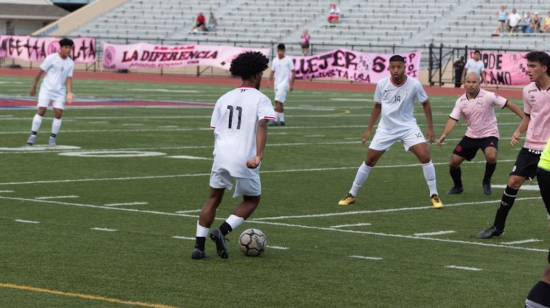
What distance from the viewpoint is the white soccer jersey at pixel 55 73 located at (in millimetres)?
22375

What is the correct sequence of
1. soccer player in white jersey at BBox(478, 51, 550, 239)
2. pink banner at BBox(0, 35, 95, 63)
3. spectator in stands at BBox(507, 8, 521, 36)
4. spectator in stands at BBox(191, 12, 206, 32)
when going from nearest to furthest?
soccer player in white jersey at BBox(478, 51, 550, 239) → spectator in stands at BBox(507, 8, 521, 36) → pink banner at BBox(0, 35, 95, 63) → spectator in stands at BBox(191, 12, 206, 32)

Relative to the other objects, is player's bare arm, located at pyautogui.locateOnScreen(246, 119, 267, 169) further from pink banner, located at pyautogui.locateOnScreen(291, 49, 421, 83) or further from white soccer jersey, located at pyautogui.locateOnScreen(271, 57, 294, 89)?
pink banner, located at pyautogui.locateOnScreen(291, 49, 421, 83)

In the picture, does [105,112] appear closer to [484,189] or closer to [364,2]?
[484,189]

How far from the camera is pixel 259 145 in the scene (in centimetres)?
1047

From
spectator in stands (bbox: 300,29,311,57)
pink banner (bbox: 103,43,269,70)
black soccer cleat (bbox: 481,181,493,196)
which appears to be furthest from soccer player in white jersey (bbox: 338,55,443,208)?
spectator in stands (bbox: 300,29,311,57)

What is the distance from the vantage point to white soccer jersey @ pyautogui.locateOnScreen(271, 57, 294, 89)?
29312 millimetres

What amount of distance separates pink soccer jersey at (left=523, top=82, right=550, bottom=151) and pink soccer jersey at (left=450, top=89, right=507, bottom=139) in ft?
12.1

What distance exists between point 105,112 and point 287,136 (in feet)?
24.5

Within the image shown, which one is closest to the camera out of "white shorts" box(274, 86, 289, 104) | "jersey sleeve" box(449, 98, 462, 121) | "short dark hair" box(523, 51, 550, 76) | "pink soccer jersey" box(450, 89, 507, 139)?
"short dark hair" box(523, 51, 550, 76)

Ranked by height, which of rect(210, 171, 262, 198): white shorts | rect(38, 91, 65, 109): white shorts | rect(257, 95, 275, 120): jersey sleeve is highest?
rect(257, 95, 275, 120): jersey sleeve

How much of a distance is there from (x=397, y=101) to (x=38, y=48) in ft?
153

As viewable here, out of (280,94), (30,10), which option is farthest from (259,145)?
(30,10)

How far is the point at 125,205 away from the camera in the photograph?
14336mm

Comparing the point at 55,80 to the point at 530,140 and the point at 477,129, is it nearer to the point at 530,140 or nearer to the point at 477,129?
the point at 477,129
